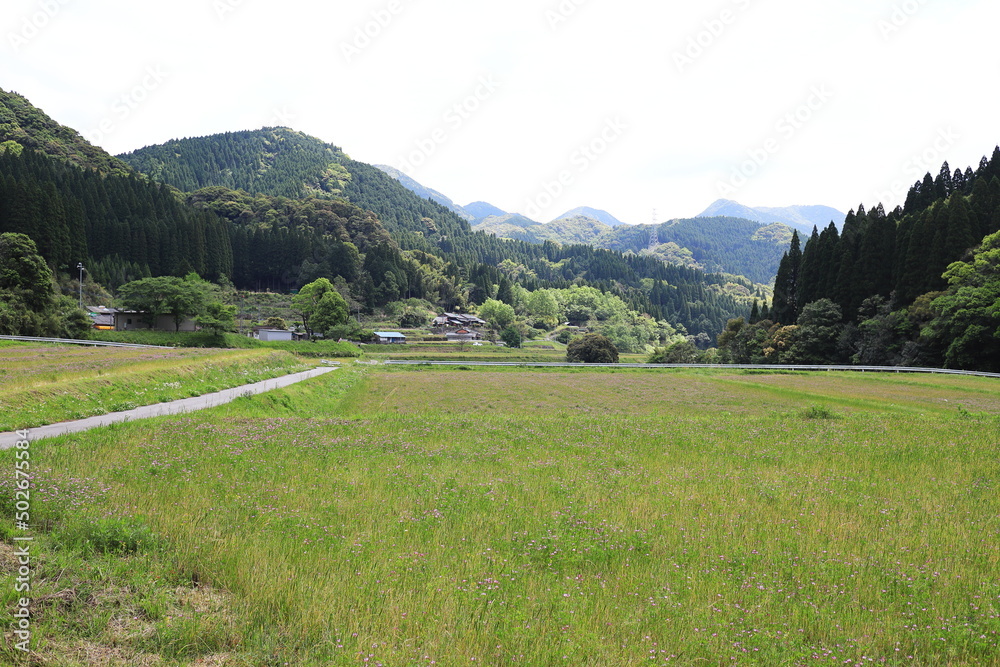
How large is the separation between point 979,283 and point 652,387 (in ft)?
124

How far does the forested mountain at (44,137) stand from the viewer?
156 metres

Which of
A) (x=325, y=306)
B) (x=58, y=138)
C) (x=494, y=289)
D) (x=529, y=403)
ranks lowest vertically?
(x=529, y=403)

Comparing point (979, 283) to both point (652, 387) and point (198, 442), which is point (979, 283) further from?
point (198, 442)

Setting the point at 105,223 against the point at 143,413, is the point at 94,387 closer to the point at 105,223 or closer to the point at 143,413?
the point at 143,413

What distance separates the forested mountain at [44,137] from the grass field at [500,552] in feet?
609

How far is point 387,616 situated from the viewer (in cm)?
594

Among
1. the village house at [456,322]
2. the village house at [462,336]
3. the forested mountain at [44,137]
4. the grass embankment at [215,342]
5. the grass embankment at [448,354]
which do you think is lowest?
the grass embankment at [448,354]

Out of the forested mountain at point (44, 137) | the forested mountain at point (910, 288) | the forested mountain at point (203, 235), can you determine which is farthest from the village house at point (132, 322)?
the forested mountain at point (44, 137)

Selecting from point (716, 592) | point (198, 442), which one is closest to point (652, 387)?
point (198, 442)

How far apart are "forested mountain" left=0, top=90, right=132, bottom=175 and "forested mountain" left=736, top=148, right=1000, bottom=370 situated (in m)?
179

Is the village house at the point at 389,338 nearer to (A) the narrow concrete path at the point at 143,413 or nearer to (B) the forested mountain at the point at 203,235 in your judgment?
(B) the forested mountain at the point at 203,235

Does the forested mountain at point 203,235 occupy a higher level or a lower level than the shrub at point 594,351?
higher

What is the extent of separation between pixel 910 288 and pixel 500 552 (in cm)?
7622

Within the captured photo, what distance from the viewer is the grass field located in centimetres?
558
